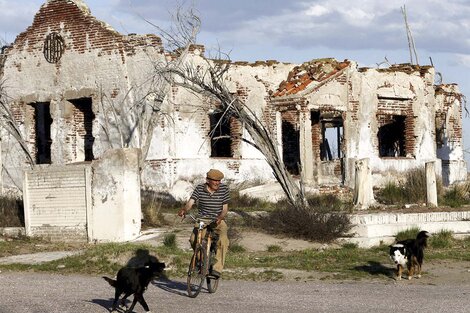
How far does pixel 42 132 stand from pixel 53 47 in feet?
10.2

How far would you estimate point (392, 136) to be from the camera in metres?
33.7

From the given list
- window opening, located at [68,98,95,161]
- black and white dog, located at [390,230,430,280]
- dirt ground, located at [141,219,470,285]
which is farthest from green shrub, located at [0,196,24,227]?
black and white dog, located at [390,230,430,280]

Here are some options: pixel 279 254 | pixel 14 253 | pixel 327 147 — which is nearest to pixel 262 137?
pixel 279 254

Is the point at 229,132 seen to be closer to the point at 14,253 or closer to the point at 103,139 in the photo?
the point at 103,139

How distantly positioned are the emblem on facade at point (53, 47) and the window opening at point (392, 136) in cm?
1100

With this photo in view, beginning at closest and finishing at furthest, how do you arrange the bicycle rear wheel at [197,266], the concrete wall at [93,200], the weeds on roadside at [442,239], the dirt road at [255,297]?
the dirt road at [255,297], the bicycle rear wheel at [197,266], the weeds on roadside at [442,239], the concrete wall at [93,200]

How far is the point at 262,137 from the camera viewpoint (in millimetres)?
21906

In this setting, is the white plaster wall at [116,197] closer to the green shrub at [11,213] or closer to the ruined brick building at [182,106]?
the green shrub at [11,213]

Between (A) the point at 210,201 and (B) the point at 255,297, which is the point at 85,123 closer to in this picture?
(A) the point at 210,201

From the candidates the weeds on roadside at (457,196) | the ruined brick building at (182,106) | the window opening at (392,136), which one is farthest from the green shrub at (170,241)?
the window opening at (392,136)

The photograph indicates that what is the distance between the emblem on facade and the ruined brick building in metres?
0.03

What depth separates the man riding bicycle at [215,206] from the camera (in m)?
13.2

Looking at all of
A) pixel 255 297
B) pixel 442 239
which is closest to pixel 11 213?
pixel 442 239

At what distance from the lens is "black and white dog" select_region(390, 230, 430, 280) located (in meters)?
14.6
